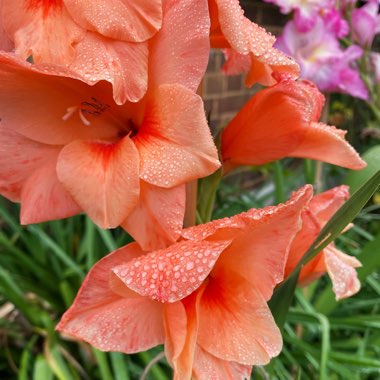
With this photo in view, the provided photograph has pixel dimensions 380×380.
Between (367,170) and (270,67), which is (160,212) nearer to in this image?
(270,67)

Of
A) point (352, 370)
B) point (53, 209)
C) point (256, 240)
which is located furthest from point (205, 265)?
point (352, 370)

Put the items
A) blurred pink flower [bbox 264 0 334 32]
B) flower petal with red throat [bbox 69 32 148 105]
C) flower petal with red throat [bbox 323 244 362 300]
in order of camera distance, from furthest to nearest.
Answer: blurred pink flower [bbox 264 0 334 32]
flower petal with red throat [bbox 323 244 362 300]
flower petal with red throat [bbox 69 32 148 105]

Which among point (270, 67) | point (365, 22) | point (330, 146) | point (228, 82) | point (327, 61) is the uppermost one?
point (270, 67)

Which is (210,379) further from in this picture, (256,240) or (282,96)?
(282,96)

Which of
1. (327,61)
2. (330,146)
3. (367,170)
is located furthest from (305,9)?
(330,146)

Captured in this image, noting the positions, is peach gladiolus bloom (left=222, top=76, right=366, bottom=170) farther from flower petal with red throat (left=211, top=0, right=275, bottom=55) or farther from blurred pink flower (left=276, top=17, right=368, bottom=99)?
blurred pink flower (left=276, top=17, right=368, bottom=99)

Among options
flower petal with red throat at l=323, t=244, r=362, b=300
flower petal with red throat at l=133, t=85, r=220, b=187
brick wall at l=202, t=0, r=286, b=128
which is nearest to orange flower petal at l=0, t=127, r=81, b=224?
flower petal with red throat at l=133, t=85, r=220, b=187
